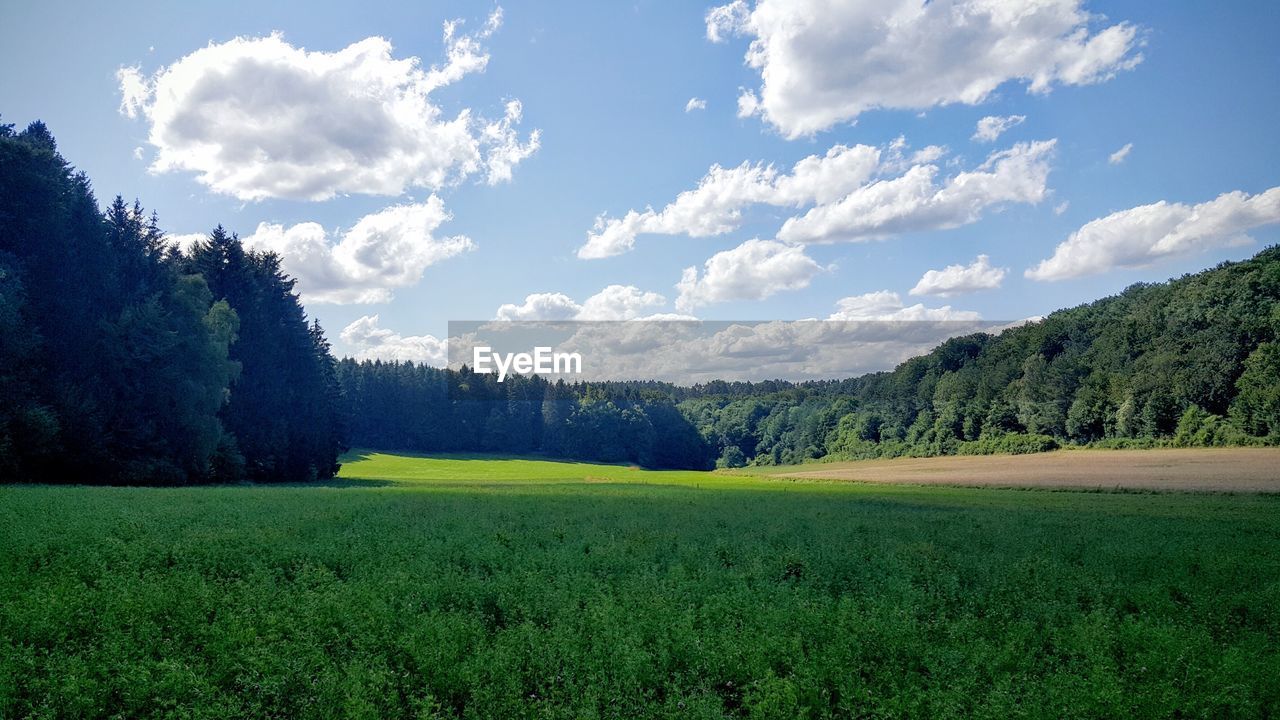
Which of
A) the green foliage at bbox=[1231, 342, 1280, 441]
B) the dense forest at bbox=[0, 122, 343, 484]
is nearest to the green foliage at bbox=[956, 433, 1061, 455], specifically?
the green foliage at bbox=[1231, 342, 1280, 441]

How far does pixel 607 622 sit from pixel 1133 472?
5892cm

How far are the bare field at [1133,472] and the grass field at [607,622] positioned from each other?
31.7 meters

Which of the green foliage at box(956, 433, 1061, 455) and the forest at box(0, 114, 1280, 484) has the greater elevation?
the forest at box(0, 114, 1280, 484)

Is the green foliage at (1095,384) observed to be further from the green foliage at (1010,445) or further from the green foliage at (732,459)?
the green foliage at (732,459)

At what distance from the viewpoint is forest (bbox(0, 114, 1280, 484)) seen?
Result: 1513 inches

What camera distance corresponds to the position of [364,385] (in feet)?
422

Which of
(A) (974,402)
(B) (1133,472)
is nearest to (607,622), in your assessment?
(B) (1133,472)

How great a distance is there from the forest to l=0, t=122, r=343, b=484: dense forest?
0.37 ft

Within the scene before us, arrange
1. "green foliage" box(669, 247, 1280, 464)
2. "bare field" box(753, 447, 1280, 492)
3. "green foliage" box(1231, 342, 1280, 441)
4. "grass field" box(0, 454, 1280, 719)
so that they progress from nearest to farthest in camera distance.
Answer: "grass field" box(0, 454, 1280, 719), "bare field" box(753, 447, 1280, 492), "green foliage" box(1231, 342, 1280, 441), "green foliage" box(669, 247, 1280, 464)

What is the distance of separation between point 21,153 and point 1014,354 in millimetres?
133066

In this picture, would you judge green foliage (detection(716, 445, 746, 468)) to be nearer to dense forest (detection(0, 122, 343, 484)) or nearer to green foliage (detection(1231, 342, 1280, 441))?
green foliage (detection(1231, 342, 1280, 441))

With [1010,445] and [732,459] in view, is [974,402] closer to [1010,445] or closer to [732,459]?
[1010,445]

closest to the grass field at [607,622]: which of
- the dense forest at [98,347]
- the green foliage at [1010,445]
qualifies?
the dense forest at [98,347]

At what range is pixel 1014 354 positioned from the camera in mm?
124375
